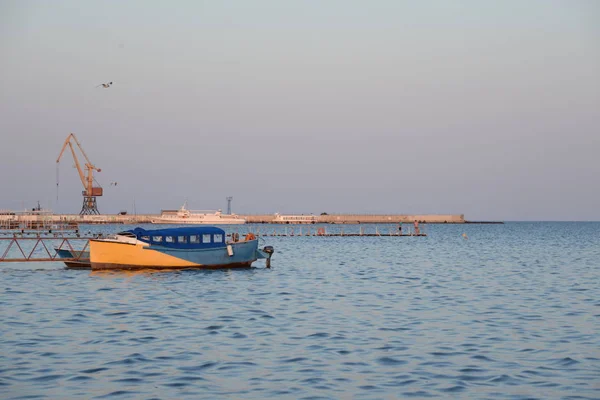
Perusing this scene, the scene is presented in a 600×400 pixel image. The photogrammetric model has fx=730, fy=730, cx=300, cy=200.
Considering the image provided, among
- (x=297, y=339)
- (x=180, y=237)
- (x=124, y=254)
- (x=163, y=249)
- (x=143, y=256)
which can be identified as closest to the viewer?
(x=297, y=339)

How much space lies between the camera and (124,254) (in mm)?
53562

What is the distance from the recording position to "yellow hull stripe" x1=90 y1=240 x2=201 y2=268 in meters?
53.5

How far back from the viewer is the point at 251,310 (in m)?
34.3

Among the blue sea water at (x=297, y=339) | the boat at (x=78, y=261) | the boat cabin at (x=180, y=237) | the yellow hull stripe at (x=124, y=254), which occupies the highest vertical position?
the boat cabin at (x=180, y=237)

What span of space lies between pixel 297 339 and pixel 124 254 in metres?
30.7

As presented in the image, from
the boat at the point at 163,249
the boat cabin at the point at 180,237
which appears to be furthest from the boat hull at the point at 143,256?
the boat cabin at the point at 180,237

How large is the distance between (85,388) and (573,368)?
13.4 metres

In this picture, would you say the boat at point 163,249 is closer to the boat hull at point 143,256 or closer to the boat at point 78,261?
the boat hull at point 143,256

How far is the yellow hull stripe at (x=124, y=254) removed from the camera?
2105 inches

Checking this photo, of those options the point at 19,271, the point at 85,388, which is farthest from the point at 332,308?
the point at 19,271

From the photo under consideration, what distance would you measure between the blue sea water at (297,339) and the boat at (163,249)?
15.0ft

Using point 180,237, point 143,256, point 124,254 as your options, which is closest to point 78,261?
point 124,254

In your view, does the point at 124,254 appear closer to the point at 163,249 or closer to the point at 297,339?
the point at 163,249

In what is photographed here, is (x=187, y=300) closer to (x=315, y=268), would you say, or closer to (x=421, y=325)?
(x=421, y=325)
